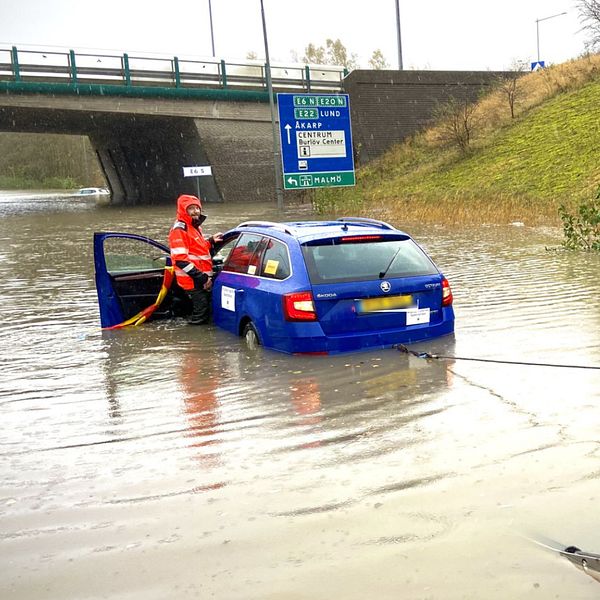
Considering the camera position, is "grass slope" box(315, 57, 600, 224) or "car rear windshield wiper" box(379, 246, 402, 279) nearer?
"car rear windshield wiper" box(379, 246, 402, 279)

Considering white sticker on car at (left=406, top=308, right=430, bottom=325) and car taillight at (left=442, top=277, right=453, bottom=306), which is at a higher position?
car taillight at (left=442, top=277, right=453, bottom=306)

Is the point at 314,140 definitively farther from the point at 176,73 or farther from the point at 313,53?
the point at 313,53

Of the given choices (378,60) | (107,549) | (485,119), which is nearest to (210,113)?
(485,119)

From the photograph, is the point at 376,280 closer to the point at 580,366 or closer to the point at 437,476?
the point at 580,366

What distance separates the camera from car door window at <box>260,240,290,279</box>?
8391 mm

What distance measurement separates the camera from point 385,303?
8.12 meters

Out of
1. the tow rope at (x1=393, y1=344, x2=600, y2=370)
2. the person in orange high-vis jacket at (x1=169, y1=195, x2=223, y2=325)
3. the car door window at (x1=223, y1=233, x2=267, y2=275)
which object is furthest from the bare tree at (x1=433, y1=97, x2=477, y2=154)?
the tow rope at (x1=393, y1=344, x2=600, y2=370)

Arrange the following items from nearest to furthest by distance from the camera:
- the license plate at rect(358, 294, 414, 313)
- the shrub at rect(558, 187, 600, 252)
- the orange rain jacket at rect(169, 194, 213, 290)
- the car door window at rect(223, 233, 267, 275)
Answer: the license plate at rect(358, 294, 414, 313) < the car door window at rect(223, 233, 267, 275) < the orange rain jacket at rect(169, 194, 213, 290) < the shrub at rect(558, 187, 600, 252)

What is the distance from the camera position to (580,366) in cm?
707

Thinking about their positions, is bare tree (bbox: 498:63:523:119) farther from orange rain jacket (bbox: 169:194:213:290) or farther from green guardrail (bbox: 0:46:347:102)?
orange rain jacket (bbox: 169:194:213:290)

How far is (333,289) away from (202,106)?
33.8 m

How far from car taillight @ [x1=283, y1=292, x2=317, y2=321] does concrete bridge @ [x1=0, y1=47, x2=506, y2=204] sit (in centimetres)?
3084

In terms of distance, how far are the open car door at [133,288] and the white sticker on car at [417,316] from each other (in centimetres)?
353

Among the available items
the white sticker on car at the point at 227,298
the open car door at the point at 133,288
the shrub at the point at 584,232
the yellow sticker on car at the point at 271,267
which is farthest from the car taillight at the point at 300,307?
the shrub at the point at 584,232
